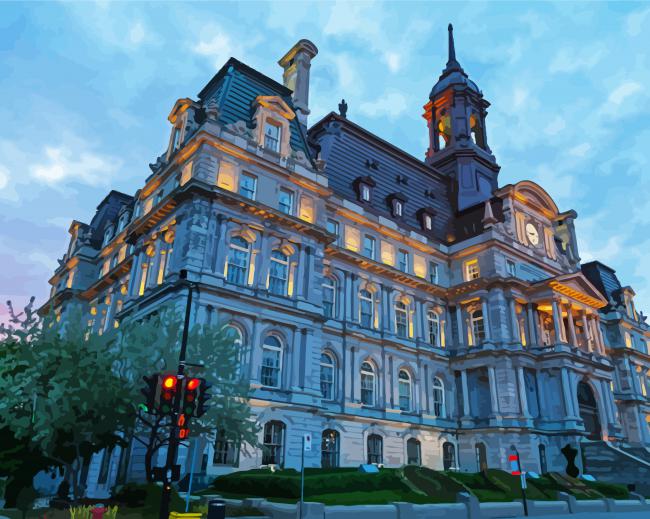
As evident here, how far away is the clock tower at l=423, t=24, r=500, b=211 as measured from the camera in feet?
180

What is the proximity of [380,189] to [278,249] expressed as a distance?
1606cm

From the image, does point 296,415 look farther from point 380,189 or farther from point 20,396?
point 380,189

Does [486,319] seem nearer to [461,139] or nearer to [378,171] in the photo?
[378,171]

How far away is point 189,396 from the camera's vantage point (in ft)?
47.0

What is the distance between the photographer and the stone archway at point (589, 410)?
45469 millimetres

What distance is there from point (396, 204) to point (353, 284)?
31.9ft

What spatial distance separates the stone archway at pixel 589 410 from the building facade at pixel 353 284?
17cm

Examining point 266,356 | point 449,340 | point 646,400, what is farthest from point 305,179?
point 646,400

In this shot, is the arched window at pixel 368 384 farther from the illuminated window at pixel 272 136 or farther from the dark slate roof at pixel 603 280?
the dark slate roof at pixel 603 280

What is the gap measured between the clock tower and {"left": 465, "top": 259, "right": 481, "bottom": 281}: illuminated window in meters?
7.60

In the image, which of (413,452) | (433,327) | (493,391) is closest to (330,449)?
(413,452)

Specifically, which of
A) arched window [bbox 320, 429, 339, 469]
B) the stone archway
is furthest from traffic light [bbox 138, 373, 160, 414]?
the stone archway

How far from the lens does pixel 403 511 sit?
18.2m

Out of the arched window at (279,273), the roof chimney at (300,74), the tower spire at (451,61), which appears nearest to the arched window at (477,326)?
the arched window at (279,273)
